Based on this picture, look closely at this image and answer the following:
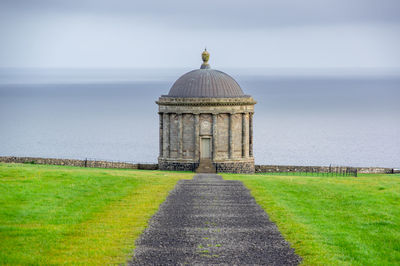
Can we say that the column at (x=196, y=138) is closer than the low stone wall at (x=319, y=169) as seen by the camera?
No

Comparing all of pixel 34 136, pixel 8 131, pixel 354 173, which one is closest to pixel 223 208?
pixel 354 173

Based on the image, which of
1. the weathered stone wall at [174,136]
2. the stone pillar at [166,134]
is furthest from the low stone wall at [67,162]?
the weathered stone wall at [174,136]

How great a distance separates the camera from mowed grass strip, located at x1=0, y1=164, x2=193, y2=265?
21.5 m

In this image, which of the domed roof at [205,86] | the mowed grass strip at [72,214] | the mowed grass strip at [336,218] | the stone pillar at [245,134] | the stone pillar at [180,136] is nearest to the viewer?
the mowed grass strip at [72,214]

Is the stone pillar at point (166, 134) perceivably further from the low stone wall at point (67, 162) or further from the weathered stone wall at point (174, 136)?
the low stone wall at point (67, 162)

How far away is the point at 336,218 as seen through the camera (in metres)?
27.8

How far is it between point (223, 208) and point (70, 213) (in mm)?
6250

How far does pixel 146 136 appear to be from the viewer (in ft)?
470

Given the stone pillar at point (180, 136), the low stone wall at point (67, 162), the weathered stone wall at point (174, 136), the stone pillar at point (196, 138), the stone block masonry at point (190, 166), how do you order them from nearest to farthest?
the low stone wall at point (67, 162) < the stone block masonry at point (190, 166) < the stone pillar at point (196, 138) < the stone pillar at point (180, 136) < the weathered stone wall at point (174, 136)

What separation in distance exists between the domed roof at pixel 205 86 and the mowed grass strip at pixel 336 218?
22277 mm

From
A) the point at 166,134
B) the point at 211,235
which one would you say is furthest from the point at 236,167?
the point at 211,235

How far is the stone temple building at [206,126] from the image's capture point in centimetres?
6106

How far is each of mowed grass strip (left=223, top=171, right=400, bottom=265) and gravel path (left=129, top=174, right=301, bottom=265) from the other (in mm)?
712

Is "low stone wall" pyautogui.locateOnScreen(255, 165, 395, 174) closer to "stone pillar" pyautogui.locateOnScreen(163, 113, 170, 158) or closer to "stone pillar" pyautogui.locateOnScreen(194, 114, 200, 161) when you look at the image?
"stone pillar" pyautogui.locateOnScreen(194, 114, 200, 161)
